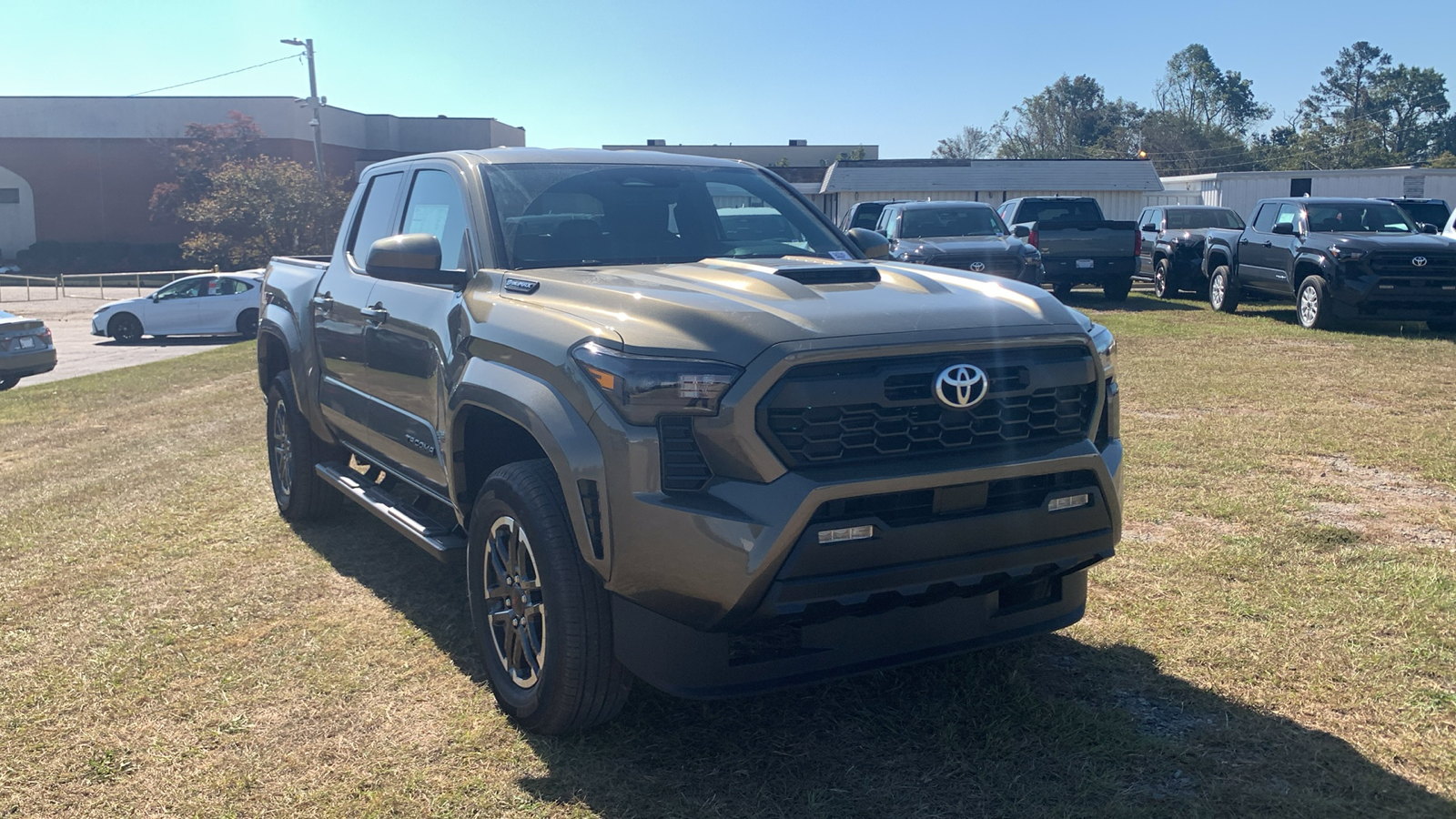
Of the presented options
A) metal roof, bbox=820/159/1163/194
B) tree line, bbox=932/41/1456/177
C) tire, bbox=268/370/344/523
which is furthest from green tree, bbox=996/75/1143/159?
tire, bbox=268/370/344/523

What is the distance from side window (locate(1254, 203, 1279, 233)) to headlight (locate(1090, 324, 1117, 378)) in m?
14.4

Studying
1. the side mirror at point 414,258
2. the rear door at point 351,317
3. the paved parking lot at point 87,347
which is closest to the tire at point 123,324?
the paved parking lot at point 87,347

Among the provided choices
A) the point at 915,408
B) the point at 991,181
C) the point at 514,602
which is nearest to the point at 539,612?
the point at 514,602

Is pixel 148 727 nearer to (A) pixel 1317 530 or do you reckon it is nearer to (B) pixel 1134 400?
(A) pixel 1317 530

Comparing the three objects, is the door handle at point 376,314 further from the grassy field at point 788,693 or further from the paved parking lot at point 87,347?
the paved parking lot at point 87,347

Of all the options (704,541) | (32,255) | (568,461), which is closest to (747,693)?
(704,541)

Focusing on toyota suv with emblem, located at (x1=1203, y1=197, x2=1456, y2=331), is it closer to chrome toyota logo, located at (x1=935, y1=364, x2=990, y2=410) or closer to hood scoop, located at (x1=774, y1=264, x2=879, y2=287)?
hood scoop, located at (x1=774, y1=264, x2=879, y2=287)

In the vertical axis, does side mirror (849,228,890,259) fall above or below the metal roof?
below

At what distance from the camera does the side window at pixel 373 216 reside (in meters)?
5.68

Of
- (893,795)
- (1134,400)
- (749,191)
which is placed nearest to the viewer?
(893,795)

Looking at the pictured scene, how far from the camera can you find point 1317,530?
5.80 m

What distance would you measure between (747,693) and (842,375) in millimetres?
941

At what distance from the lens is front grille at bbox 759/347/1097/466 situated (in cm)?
325

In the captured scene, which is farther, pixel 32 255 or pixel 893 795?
pixel 32 255
